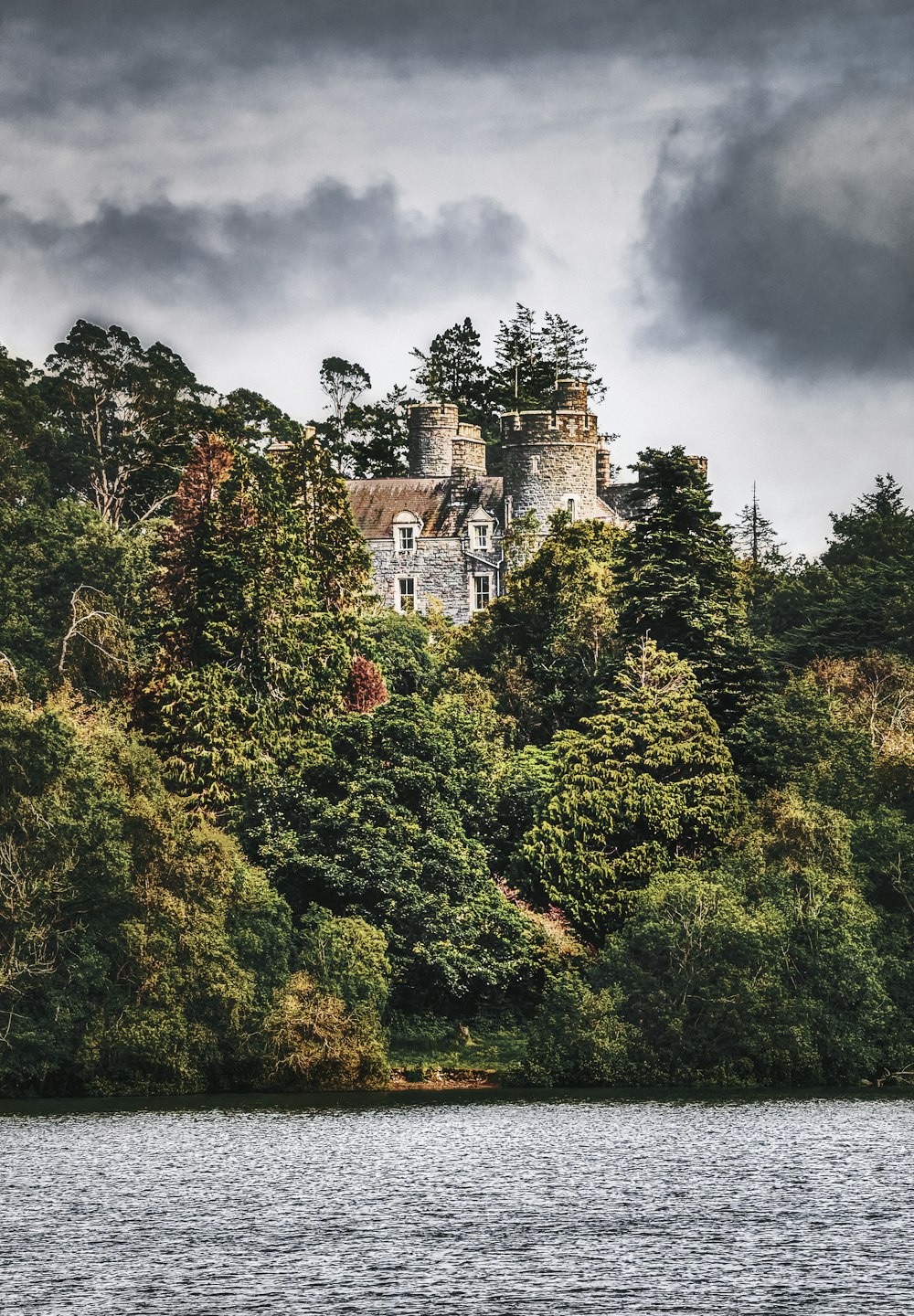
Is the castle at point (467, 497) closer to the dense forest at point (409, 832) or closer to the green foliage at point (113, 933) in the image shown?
the dense forest at point (409, 832)

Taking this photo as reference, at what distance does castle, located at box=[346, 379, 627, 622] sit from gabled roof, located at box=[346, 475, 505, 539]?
2.3 inches

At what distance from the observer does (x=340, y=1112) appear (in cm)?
6003

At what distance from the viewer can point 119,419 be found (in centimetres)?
12712

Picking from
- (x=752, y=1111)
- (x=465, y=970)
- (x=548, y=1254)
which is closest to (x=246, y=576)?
(x=465, y=970)

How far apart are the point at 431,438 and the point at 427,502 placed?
7.16 metres

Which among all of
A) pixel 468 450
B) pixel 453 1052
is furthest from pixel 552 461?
pixel 453 1052

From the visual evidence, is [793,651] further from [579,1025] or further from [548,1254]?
[548,1254]

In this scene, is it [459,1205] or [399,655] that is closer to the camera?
[459,1205]

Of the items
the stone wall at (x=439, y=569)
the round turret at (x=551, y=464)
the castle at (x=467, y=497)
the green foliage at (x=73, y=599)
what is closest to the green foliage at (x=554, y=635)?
the green foliage at (x=73, y=599)

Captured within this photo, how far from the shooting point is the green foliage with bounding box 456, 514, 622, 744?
86.8m

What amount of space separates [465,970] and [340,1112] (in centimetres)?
1026

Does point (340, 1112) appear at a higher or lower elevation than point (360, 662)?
lower

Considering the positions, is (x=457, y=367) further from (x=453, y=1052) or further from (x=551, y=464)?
(x=453, y=1052)

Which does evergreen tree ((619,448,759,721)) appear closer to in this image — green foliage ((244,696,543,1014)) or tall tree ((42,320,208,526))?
green foliage ((244,696,543,1014))
